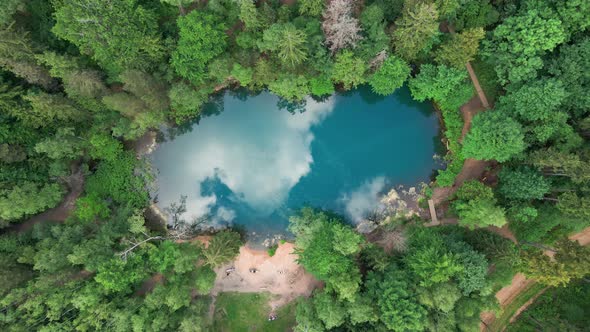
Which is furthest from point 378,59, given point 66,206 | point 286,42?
point 66,206

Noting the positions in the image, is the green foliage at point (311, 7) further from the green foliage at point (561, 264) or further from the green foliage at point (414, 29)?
the green foliage at point (561, 264)

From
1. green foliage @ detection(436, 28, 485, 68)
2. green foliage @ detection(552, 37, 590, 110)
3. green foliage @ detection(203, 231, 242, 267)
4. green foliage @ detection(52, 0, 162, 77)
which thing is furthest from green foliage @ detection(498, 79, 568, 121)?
green foliage @ detection(52, 0, 162, 77)

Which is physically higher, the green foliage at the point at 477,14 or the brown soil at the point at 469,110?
the green foliage at the point at 477,14

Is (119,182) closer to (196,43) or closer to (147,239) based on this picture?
(147,239)

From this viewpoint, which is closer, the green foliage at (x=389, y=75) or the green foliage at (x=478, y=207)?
the green foliage at (x=478, y=207)

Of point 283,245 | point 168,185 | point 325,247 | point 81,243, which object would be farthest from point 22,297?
point 325,247

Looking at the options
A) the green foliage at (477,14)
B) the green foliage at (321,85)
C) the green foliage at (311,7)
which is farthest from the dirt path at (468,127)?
the green foliage at (311,7)

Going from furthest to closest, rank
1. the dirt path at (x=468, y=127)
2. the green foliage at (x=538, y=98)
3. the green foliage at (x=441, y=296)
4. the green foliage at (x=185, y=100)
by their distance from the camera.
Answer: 1. the dirt path at (x=468, y=127)
2. the green foliage at (x=185, y=100)
3. the green foliage at (x=538, y=98)
4. the green foliage at (x=441, y=296)

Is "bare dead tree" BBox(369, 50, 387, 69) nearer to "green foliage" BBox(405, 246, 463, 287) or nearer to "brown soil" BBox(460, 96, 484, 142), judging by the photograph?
"brown soil" BBox(460, 96, 484, 142)
